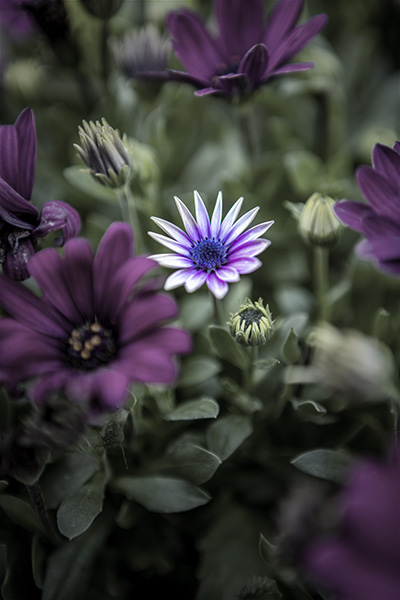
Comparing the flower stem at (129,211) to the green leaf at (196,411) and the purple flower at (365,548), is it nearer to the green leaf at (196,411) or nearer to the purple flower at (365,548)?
the green leaf at (196,411)

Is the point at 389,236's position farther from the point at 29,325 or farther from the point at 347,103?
the point at 347,103

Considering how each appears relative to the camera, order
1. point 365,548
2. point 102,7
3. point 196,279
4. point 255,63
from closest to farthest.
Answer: point 365,548 < point 196,279 < point 255,63 < point 102,7

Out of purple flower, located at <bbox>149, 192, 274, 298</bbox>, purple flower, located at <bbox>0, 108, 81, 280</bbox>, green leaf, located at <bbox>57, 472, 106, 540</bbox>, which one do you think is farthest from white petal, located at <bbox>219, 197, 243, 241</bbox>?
green leaf, located at <bbox>57, 472, 106, 540</bbox>

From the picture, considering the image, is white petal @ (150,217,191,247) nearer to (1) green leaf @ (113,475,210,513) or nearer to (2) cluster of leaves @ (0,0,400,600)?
(2) cluster of leaves @ (0,0,400,600)

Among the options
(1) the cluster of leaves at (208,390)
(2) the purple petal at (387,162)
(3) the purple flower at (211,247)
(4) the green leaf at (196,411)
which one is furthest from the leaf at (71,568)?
(2) the purple petal at (387,162)

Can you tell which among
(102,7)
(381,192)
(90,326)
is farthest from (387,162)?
(102,7)

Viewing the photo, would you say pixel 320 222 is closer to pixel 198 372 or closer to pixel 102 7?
pixel 198 372
